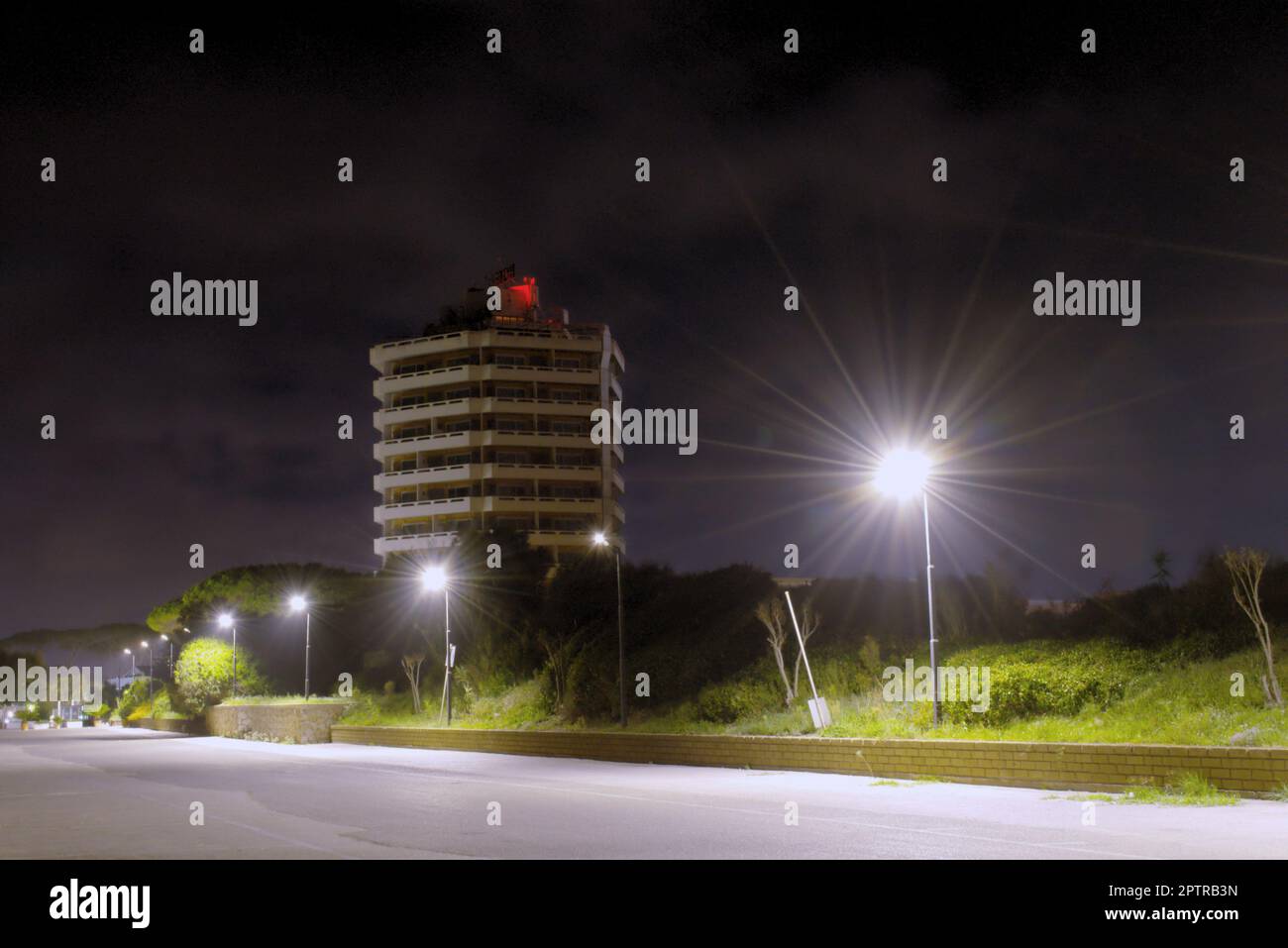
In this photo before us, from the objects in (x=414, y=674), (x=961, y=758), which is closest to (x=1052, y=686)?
(x=961, y=758)

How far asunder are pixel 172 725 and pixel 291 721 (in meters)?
22.6

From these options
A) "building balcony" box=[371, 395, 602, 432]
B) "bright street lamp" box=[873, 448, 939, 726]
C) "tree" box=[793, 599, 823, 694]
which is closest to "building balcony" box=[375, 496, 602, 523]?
"building balcony" box=[371, 395, 602, 432]

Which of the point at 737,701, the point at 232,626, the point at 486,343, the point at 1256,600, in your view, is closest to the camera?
the point at 1256,600

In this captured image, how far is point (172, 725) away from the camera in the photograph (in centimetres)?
6084

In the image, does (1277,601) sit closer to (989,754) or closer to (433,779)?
(989,754)

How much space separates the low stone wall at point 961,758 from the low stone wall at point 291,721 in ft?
53.7

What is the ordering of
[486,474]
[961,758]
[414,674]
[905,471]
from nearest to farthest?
1. [961,758]
2. [905,471]
3. [414,674]
4. [486,474]

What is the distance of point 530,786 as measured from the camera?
19.2 metres

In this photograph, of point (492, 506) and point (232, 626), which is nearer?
point (232, 626)

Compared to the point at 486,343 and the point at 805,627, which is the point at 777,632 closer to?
the point at 805,627

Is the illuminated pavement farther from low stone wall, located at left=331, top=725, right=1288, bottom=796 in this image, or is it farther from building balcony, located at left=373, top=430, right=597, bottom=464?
building balcony, located at left=373, top=430, right=597, bottom=464

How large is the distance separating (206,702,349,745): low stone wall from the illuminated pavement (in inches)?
752

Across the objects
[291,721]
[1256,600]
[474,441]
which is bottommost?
[291,721]

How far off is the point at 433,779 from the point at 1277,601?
54.9 feet
